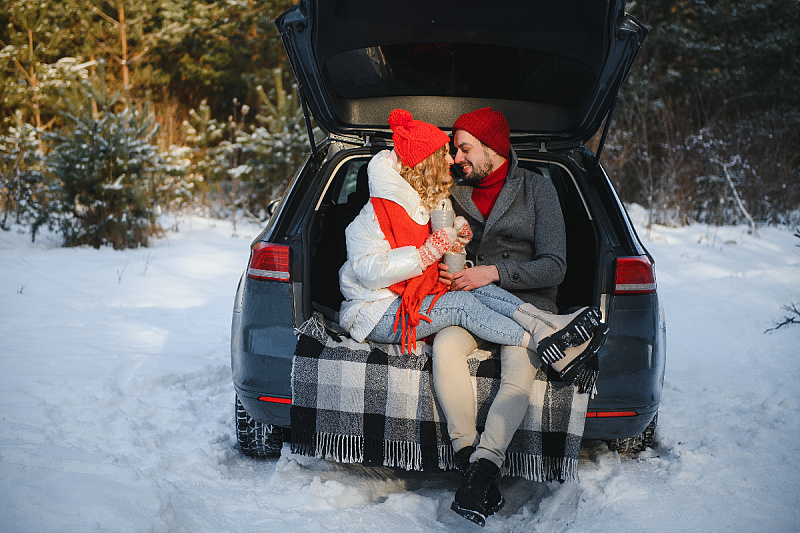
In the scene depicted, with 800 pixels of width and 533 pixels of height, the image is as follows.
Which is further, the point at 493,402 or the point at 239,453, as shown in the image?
the point at 239,453

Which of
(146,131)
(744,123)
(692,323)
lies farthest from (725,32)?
(146,131)

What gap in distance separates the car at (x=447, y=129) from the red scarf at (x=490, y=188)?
25 cm

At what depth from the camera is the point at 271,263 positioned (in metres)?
2.33

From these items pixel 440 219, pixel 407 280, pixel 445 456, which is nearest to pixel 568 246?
pixel 440 219

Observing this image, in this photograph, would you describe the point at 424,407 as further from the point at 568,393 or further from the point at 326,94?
the point at 326,94

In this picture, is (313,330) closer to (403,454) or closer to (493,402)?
(403,454)

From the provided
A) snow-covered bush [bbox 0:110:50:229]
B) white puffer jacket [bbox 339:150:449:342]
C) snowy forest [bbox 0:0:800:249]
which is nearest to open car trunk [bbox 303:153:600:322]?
white puffer jacket [bbox 339:150:449:342]

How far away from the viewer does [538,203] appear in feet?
8.82

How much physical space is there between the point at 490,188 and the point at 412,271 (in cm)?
81

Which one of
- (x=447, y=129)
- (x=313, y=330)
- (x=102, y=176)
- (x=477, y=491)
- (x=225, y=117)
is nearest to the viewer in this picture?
(x=477, y=491)

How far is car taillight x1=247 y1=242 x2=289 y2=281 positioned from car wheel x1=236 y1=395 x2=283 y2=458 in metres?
0.64

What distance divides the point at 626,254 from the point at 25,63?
54.7 feet

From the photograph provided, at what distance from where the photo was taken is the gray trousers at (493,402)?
209 cm

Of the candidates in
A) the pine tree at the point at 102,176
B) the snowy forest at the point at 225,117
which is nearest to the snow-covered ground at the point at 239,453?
the pine tree at the point at 102,176
